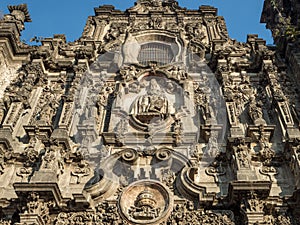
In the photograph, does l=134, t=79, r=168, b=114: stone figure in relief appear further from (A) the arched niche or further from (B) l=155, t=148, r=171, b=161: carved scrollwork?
(A) the arched niche

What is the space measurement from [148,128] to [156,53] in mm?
5839

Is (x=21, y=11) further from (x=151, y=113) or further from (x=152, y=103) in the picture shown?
(x=151, y=113)

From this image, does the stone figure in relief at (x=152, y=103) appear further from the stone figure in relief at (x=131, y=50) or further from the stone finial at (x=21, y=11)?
the stone finial at (x=21, y=11)

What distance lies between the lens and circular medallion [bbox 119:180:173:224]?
8.12 metres

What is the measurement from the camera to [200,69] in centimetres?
1365

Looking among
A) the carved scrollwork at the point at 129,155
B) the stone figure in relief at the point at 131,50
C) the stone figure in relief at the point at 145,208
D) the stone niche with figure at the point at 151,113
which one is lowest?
the stone figure in relief at the point at 145,208

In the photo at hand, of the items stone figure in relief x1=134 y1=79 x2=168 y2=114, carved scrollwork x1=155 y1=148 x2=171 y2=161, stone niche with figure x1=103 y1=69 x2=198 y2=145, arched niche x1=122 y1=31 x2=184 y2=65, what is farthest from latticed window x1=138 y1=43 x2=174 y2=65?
carved scrollwork x1=155 y1=148 x2=171 y2=161

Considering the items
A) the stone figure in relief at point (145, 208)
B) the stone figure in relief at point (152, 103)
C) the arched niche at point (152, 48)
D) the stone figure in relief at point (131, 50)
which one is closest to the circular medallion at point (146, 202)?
the stone figure in relief at point (145, 208)

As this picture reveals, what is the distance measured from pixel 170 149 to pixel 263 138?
106 inches

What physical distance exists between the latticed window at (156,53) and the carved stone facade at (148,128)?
0.18ft

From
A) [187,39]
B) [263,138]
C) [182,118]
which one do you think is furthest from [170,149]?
[187,39]

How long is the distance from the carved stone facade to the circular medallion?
26mm

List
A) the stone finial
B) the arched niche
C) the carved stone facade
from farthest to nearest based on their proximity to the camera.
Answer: the stone finial → the arched niche → the carved stone facade

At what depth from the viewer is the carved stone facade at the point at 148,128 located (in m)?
8.28
